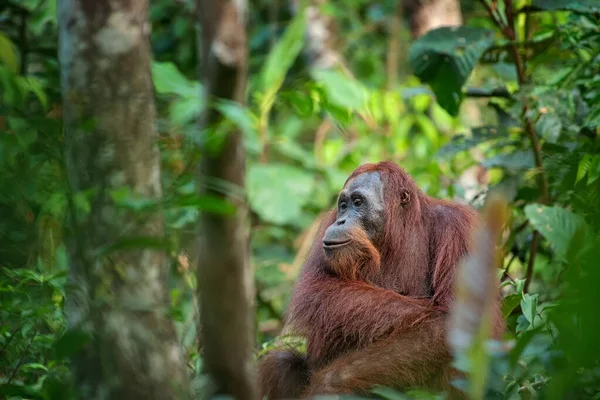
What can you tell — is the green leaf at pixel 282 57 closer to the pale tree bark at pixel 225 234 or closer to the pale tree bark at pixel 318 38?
the pale tree bark at pixel 318 38

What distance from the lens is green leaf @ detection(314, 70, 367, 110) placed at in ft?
21.1

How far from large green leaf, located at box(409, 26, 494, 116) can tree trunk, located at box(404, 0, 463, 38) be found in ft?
8.00

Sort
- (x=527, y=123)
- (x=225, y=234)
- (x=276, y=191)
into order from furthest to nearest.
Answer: (x=276, y=191)
(x=527, y=123)
(x=225, y=234)

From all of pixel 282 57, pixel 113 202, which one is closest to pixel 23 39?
pixel 282 57

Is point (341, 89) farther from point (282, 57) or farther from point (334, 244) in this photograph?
point (334, 244)

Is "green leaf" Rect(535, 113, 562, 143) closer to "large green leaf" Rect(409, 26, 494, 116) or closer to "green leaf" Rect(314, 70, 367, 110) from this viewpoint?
"large green leaf" Rect(409, 26, 494, 116)

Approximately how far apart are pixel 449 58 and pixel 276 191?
2594 millimetres

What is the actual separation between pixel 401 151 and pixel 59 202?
15.8ft

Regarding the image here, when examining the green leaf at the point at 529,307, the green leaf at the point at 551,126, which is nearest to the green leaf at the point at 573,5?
the green leaf at the point at 551,126

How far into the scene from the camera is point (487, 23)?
27.2ft

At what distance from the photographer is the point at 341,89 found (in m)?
6.54

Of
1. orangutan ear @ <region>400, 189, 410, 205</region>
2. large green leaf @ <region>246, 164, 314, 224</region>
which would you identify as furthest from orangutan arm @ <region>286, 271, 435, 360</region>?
large green leaf @ <region>246, 164, 314, 224</region>

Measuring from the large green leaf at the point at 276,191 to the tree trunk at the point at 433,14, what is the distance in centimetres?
178

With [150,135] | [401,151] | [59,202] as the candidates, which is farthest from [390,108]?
[150,135]
